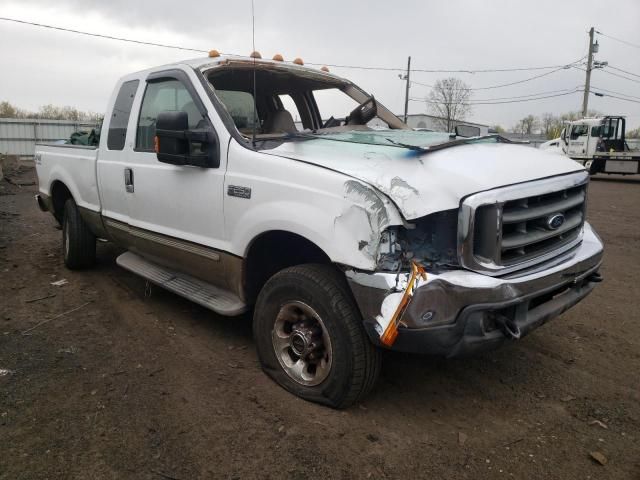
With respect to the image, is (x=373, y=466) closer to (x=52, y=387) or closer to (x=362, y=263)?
(x=362, y=263)

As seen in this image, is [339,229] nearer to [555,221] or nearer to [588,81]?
[555,221]

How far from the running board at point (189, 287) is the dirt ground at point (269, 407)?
39 centimetres

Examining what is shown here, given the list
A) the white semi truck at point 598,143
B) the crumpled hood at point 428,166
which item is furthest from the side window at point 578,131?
the crumpled hood at point 428,166

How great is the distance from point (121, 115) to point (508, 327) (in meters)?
3.64

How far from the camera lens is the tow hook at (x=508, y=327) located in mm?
2388

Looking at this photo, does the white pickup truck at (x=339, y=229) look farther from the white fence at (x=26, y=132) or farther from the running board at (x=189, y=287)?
the white fence at (x=26, y=132)

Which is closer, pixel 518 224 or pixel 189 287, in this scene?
pixel 518 224

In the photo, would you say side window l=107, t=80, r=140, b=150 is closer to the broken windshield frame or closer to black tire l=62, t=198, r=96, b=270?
black tire l=62, t=198, r=96, b=270

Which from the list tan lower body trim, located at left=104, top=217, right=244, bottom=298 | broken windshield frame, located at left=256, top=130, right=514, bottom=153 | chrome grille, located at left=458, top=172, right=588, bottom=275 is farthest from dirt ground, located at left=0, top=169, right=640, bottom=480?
broken windshield frame, located at left=256, top=130, right=514, bottom=153

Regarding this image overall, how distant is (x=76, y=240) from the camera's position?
534 cm

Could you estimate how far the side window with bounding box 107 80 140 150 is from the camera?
4.23 meters

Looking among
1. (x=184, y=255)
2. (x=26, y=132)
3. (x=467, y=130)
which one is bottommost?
(x=184, y=255)

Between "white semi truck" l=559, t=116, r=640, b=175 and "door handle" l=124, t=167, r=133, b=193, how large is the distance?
73.1 ft

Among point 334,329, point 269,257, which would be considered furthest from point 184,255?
point 334,329
